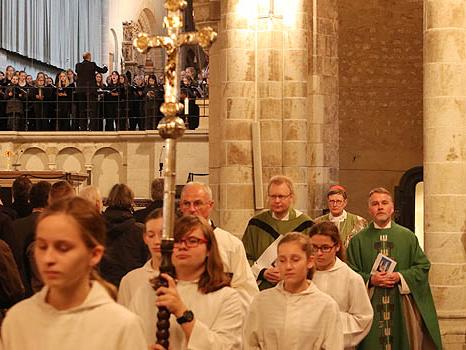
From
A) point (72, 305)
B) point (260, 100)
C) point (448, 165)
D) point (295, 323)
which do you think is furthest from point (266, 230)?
point (72, 305)

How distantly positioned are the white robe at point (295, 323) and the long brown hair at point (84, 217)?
95.1 inches

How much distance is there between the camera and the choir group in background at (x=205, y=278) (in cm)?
378

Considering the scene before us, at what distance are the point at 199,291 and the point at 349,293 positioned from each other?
2.23 m

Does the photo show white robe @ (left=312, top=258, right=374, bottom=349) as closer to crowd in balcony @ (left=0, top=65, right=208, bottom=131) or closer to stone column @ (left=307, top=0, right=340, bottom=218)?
Result: stone column @ (left=307, top=0, right=340, bottom=218)

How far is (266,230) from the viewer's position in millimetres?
9016

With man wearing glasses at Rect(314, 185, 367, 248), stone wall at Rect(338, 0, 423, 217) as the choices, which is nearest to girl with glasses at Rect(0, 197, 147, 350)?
man wearing glasses at Rect(314, 185, 367, 248)

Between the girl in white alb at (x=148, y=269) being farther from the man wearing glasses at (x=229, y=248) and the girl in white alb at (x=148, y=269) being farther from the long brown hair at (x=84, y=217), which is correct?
the long brown hair at (x=84, y=217)

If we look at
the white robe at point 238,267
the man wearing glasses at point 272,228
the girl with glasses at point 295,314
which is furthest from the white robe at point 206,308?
the man wearing glasses at point 272,228

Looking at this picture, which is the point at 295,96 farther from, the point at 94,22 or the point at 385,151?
the point at 94,22

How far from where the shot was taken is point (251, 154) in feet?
45.1

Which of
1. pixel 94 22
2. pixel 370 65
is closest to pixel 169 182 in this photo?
pixel 370 65

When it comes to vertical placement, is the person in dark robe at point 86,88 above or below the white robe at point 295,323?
above

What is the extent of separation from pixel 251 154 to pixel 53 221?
10.0 meters

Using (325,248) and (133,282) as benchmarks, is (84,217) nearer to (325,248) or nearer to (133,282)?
(133,282)
